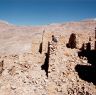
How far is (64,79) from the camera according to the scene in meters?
11.0

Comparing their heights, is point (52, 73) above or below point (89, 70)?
below

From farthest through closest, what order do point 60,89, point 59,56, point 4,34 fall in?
point 4,34 → point 59,56 → point 60,89

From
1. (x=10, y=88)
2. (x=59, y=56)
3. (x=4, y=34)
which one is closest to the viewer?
(x=10, y=88)

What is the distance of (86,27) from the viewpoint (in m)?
50.1

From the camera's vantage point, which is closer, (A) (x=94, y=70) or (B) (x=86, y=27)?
(A) (x=94, y=70)

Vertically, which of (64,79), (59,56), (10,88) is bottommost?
(10,88)

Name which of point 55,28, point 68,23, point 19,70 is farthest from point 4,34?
point 19,70

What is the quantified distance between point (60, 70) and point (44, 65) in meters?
1.83

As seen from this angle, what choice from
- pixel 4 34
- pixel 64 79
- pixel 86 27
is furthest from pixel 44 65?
pixel 4 34

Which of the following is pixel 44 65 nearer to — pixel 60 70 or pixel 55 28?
pixel 60 70

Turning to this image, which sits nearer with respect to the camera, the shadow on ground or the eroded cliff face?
the eroded cliff face

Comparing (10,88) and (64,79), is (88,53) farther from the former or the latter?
(10,88)

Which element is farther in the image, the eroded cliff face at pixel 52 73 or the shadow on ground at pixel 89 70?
the shadow on ground at pixel 89 70

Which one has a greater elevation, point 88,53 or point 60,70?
point 88,53
